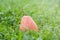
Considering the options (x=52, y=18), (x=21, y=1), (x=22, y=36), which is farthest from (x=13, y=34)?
(x=21, y=1)


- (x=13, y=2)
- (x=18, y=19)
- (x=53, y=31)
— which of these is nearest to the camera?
(x=53, y=31)

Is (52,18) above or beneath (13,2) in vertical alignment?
beneath

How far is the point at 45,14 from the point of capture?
225 inches

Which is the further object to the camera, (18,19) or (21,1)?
(21,1)

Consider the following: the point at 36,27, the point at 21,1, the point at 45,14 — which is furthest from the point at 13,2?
the point at 36,27

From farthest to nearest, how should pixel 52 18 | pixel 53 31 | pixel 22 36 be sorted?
pixel 52 18, pixel 53 31, pixel 22 36

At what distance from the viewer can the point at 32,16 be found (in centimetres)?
550

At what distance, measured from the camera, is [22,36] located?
4.42 metres

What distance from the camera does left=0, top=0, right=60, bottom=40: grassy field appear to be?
4547mm

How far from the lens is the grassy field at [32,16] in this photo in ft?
14.9

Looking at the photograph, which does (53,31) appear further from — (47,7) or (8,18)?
(47,7)

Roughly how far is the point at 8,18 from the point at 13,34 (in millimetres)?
626

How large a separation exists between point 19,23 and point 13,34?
56cm

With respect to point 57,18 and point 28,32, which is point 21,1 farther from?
point 28,32
